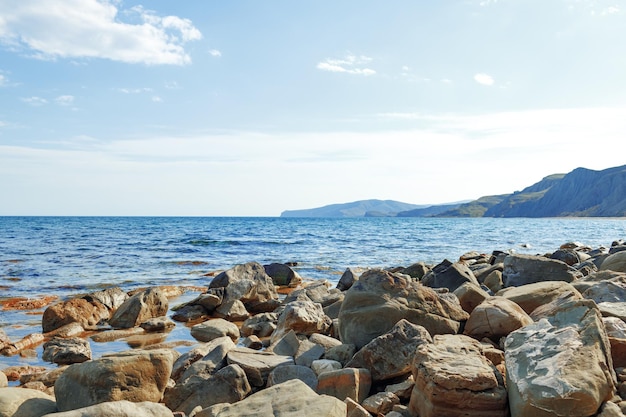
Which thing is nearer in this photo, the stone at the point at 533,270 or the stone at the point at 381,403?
the stone at the point at 381,403

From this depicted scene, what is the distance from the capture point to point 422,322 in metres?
6.46

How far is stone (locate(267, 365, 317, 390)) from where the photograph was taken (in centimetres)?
573

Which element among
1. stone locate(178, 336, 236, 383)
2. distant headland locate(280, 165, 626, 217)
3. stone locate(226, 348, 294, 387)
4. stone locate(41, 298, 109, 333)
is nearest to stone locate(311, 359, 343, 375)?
stone locate(226, 348, 294, 387)

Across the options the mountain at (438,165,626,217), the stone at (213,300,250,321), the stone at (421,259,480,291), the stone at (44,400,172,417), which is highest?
the mountain at (438,165,626,217)

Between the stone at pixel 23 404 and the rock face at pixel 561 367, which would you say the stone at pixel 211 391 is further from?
the rock face at pixel 561 367

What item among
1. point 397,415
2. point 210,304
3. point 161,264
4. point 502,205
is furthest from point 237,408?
point 502,205

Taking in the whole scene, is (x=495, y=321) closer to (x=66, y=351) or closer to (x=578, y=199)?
(x=66, y=351)

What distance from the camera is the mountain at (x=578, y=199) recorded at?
123312 mm

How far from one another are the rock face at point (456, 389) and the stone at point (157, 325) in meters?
7.02

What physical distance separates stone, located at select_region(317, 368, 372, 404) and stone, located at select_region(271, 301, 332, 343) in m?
2.74

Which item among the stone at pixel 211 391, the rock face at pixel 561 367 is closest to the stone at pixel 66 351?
the stone at pixel 211 391

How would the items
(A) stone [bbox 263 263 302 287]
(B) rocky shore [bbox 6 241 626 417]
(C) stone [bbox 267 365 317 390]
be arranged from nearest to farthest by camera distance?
1. (B) rocky shore [bbox 6 241 626 417]
2. (C) stone [bbox 267 365 317 390]
3. (A) stone [bbox 263 263 302 287]

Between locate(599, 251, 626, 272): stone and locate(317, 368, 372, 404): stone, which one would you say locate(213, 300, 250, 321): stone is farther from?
locate(599, 251, 626, 272): stone

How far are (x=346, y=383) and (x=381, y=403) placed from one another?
0.46 m
